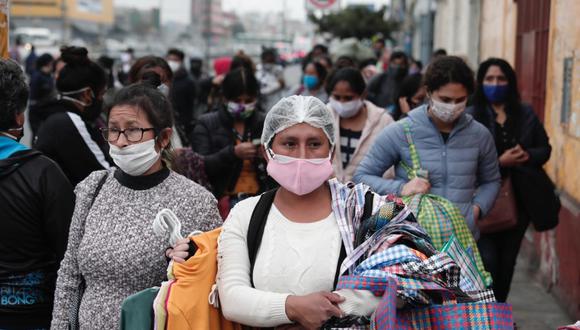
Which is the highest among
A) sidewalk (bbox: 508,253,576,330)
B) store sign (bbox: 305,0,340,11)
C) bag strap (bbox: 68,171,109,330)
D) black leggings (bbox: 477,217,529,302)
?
store sign (bbox: 305,0,340,11)

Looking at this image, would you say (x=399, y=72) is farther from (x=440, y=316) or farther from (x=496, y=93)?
(x=440, y=316)

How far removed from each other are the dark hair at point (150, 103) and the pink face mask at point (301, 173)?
83cm

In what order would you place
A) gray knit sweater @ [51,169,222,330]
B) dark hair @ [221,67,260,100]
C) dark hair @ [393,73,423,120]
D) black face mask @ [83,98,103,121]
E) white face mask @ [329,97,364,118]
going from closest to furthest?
gray knit sweater @ [51,169,222,330] → black face mask @ [83,98,103,121] → dark hair @ [221,67,260,100] → white face mask @ [329,97,364,118] → dark hair @ [393,73,423,120]

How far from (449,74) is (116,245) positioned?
2.42 meters

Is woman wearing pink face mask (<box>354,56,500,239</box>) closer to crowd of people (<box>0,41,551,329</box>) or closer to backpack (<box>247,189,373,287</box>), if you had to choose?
crowd of people (<box>0,41,551,329</box>)

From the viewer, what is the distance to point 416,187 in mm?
5012

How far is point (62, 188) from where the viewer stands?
12.7 feet

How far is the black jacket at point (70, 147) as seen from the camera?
5.38 m

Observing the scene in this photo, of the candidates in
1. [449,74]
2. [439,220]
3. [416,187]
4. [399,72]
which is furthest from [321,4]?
[439,220]

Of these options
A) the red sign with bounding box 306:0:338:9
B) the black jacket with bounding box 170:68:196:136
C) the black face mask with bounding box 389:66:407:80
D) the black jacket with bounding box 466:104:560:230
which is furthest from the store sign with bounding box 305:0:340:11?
the black jacket with bounding box 466:104:560:230

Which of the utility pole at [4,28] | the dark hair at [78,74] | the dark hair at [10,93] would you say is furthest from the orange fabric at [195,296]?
the dark hair at [78,74]

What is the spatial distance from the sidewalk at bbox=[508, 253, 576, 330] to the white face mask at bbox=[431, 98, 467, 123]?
262 centimetres

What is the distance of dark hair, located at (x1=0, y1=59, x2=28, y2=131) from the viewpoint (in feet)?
12.7

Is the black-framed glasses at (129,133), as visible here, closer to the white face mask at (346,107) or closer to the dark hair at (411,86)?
the white face mask at (346,107)
